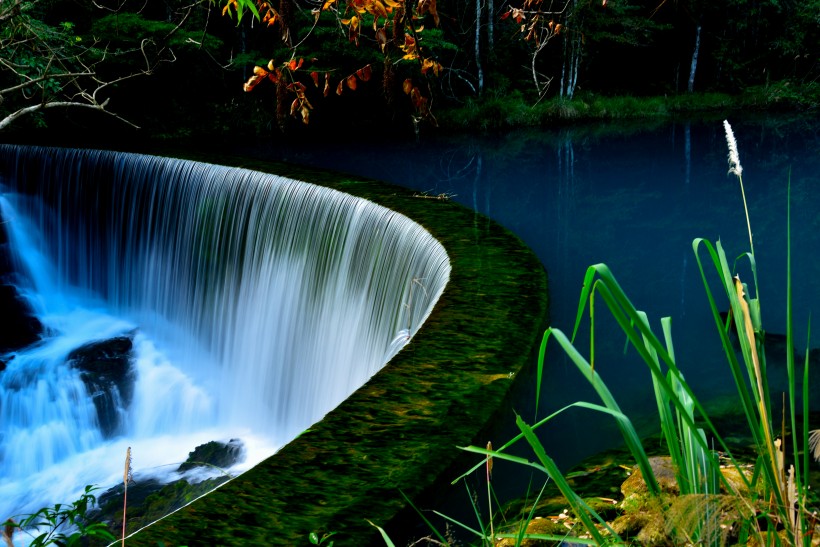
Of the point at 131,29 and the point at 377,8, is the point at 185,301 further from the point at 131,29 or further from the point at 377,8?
the point at 377,8

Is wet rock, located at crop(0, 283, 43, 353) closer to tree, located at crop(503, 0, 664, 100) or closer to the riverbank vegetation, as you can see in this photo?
the riverbank vegetation

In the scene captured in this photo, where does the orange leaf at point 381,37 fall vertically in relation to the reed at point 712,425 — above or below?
above

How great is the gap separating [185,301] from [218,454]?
3.28m

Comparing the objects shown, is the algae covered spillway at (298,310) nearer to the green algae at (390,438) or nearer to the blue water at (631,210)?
the green algae at (390,438)

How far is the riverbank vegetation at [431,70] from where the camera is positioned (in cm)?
1429

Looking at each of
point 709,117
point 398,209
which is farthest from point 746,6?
point 398,209

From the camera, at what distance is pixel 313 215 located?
8.35 m

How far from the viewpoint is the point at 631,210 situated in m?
10.6

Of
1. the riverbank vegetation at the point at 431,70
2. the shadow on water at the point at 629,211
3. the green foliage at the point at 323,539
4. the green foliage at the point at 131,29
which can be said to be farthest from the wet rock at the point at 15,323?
the green foliage at the point at 323,539

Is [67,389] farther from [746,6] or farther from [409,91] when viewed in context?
[746,6]

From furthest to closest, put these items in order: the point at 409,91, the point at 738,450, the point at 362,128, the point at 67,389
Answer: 1. the point at 362,128
2. the point at 67,389
3. the point at 738,450
4. the point at 409,91

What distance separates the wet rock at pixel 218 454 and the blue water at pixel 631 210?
2.94 m

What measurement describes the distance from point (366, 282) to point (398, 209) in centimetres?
93

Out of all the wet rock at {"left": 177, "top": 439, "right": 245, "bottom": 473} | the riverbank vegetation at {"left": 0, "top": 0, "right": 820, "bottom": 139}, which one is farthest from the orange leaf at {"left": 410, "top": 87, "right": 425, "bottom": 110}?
the riverbank vegetation at {"left": 0, "top": 0, "right": 820, "bottom": 139}
